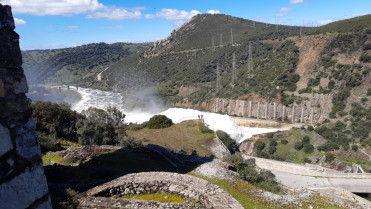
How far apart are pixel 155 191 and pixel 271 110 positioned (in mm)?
35533

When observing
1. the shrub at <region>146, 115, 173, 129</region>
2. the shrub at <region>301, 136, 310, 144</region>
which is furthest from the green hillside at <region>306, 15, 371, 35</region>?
the shrub at <region>146, 115, 173, 129</region>

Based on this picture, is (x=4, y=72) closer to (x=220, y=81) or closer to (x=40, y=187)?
(x=40, y=187)

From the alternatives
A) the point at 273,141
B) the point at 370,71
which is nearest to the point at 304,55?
the point at 370,71

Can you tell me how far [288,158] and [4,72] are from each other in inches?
1234

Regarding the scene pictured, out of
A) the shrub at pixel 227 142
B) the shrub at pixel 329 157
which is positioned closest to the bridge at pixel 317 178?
the shrub at pixel 329 157

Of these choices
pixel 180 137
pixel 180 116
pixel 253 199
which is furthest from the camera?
pixel 180 116

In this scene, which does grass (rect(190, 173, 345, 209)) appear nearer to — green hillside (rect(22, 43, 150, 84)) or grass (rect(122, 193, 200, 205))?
grass (rect(122, 193, 200, 205))

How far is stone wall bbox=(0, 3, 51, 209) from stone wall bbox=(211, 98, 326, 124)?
3947 cm

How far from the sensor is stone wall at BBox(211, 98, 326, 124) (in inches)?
1483

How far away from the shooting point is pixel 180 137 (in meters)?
28.1

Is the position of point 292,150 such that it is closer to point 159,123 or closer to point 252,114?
point 252,114

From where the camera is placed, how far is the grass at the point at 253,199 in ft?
34.8

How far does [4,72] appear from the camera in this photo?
2.09m

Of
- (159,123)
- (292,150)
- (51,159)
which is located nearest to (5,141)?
(51,159)
